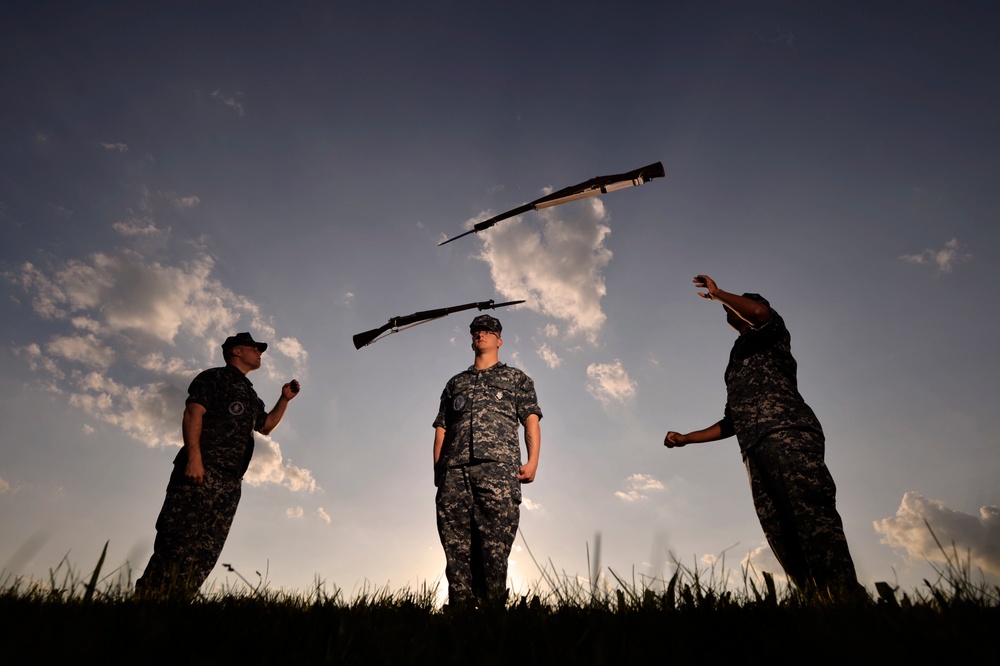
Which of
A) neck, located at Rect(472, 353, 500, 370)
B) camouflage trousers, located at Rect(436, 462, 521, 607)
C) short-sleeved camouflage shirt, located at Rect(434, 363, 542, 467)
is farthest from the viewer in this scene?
neck, located at Rect(472, 353, 500, 370)

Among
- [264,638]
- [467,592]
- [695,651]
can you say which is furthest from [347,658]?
[467,592]

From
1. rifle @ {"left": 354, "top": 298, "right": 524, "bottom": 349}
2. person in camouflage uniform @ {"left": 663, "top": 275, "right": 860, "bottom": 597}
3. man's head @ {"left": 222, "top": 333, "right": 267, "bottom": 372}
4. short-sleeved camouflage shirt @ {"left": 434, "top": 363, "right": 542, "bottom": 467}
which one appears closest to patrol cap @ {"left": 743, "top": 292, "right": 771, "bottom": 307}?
person in camouflage uniform @ {"left": 663, "top": 275, "right": 860, "bottom": 597}

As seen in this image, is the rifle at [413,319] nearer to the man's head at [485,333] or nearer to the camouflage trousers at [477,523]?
the man's head at [485,333]

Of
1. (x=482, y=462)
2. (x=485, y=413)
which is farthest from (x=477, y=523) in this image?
(x=485, y=413)

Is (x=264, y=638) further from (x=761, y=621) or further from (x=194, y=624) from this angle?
(x=761, y=621)

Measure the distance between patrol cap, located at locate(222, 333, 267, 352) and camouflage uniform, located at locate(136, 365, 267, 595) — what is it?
0.27 m

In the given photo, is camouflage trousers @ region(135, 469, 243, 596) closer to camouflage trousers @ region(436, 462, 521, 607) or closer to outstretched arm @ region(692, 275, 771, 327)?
camouflage trousers @ region(436, 462, 521, 607)

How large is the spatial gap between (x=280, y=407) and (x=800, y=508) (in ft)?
17.0

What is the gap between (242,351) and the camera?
624cm

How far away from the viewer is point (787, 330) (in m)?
4.54

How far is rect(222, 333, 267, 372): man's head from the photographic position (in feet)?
20.3

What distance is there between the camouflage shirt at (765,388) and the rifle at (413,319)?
12.9 feet

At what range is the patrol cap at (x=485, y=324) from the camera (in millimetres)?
6102

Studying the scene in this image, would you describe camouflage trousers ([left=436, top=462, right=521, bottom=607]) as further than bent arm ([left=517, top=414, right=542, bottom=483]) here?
No
